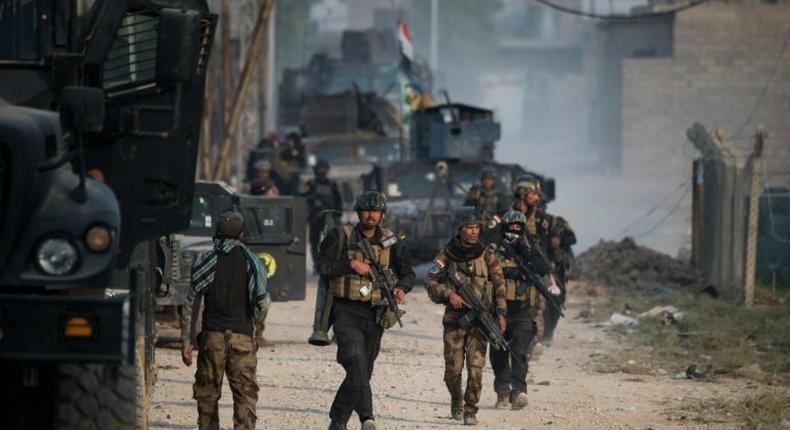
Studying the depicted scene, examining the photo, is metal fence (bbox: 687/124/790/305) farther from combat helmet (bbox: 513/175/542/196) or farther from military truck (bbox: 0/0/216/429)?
military truck (bbox: 0/0/216/429)

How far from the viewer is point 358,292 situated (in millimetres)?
10977

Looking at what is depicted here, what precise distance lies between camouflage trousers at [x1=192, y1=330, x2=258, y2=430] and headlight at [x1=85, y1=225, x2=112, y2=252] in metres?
2.77

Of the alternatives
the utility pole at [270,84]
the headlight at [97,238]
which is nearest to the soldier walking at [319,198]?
the headlight at [97,238]

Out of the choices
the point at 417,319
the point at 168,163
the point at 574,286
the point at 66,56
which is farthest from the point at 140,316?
the point at 574,286

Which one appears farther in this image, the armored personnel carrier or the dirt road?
the armored personnel carrier

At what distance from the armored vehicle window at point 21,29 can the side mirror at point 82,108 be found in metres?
0.92

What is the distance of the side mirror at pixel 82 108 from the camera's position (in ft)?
25.5

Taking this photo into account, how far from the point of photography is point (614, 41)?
5438 cm

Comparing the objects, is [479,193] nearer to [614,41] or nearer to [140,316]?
[140,316]

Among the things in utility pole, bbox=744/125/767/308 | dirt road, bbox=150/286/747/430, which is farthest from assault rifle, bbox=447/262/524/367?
utility pole, bbox=744/125/767/308

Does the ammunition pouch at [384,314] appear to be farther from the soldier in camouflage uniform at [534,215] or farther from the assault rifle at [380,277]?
the soldier in camouflage uniform at [534,215]

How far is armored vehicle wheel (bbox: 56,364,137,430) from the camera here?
7684 mm

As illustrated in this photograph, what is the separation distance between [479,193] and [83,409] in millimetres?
12611

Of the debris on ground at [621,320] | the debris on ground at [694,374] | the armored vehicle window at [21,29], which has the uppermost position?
the armored vehicle window at [21,29]
